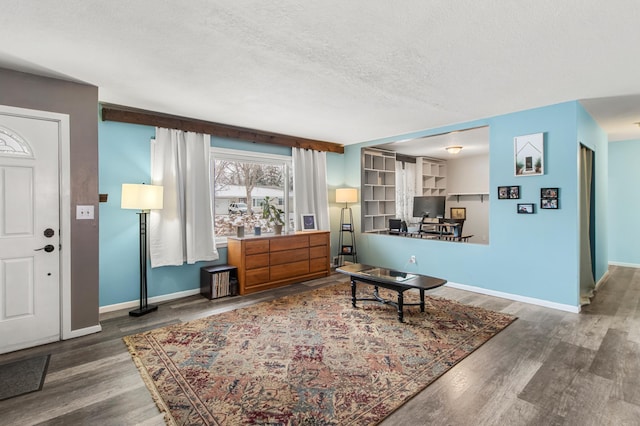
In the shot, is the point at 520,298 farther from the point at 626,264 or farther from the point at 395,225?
the point at 626,264

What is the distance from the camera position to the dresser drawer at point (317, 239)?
5.40 metres

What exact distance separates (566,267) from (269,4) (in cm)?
417

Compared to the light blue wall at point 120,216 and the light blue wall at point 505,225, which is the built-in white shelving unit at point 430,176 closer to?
the light blue wall at point 505,225

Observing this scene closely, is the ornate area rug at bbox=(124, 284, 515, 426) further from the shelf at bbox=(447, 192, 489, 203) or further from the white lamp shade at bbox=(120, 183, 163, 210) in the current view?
the shelf at bbox=(447, 192, 489, 203)

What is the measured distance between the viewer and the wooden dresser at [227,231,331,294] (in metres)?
4.54

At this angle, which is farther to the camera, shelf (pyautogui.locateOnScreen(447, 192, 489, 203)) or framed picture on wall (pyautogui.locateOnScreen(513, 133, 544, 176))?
shelf (pyautogui.locateOnScreen(447, 192, 489, 203))

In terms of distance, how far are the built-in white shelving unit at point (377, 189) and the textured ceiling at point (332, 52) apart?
2.77 m

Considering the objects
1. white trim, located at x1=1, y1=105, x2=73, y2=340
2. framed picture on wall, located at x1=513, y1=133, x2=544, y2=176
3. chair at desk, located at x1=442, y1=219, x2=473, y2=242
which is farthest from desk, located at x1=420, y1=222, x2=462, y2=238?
white trim, located at x1=1, y1=105, x2=73, y2=340

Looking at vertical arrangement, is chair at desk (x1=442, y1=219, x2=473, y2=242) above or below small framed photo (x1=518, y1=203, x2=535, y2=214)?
below

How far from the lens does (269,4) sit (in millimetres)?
1904

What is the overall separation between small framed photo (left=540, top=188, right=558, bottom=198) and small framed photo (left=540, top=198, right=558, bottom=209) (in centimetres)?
4

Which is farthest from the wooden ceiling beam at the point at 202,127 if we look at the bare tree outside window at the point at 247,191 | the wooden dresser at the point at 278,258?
the wooden dresser at the point at 278,258

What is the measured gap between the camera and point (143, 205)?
3604 millimetres

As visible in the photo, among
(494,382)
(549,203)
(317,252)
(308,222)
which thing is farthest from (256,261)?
(549,203)
